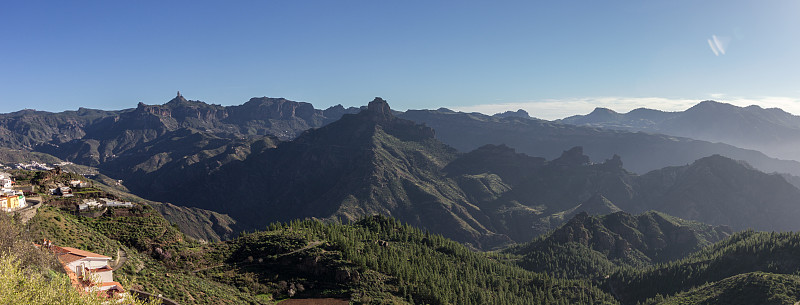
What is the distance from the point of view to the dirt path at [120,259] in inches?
3377

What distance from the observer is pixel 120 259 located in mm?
90562

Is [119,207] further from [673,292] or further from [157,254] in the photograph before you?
[673,292]

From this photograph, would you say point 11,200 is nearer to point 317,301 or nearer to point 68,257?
point 68,257

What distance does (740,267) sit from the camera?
175500mm

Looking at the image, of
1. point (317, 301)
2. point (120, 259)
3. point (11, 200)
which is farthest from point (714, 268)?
point (11, 200)

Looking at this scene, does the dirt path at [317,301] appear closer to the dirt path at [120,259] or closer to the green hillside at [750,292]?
the dirt path at [120,259]

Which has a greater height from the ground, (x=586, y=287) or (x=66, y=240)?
(x=66, y=240)

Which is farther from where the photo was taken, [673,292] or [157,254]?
[673,292]

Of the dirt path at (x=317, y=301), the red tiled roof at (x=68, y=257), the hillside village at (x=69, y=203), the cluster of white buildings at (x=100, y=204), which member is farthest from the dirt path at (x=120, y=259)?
the dirt path at (x=317, y=301)

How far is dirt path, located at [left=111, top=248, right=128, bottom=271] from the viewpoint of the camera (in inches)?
3377

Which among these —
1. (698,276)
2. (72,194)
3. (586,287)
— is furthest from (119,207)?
(698,276)

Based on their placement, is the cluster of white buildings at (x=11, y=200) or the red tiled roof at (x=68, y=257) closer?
the red tiled roof at (x=68, y=257)

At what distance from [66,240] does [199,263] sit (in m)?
27.8

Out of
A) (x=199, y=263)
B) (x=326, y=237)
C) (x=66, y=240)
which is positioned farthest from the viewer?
(x=326, y=237)
